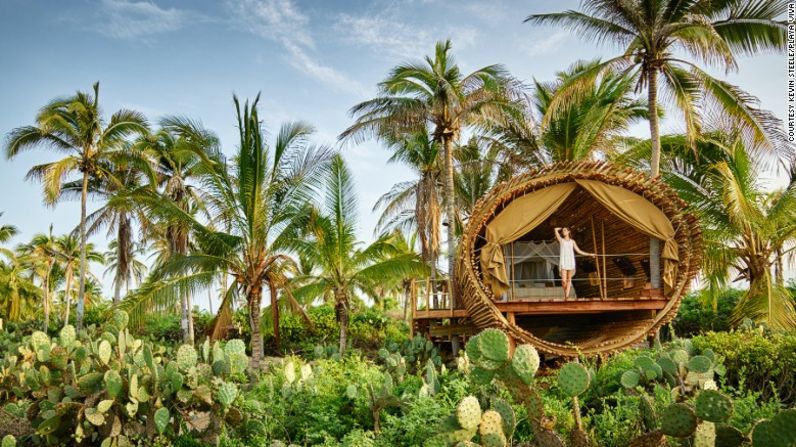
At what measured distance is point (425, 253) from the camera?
23016 millimetres

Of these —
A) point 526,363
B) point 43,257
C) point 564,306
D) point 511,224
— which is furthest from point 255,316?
point 43,257

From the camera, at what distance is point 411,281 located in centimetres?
1652

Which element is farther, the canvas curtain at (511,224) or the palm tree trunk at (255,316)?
the palm tree trunk at (255,316)

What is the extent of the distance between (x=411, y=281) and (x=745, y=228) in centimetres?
818

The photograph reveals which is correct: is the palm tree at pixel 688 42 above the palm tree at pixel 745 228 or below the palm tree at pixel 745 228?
above

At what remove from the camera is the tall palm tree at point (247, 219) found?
1397 centimetres

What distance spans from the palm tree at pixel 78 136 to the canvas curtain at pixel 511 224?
1537 centimetres

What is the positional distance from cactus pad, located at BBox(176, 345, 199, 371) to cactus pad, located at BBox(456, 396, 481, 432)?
4.28 m

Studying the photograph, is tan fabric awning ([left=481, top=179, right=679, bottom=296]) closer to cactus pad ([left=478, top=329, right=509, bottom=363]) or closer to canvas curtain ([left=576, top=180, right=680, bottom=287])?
canvas curtain ([left=576, top=180, right=680, bottom=287])

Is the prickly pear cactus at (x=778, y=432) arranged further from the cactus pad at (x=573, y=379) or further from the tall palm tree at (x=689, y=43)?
the tall palm tree at (x=689, y=43)

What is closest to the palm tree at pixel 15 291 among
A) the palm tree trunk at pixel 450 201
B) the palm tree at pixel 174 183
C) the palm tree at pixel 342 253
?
the palm tree at pixel 174 183

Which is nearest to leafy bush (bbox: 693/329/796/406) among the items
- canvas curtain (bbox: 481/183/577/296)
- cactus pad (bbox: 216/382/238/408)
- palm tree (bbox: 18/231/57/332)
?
canvas curtain (bbox: 481/183/577/296)

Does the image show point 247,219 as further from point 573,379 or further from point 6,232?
point 6,232

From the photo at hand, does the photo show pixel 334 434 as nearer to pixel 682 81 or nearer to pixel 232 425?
pixel 232 425
